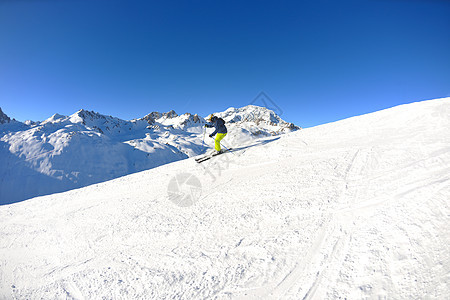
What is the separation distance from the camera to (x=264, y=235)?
145 inches

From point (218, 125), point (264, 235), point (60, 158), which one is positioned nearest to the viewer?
point (264, 235)

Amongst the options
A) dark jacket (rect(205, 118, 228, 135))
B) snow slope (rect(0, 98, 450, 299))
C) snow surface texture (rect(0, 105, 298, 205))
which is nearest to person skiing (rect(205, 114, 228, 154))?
dark jacket (rect(205, 118, 228, 135))

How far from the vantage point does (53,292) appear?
3287 millimetres

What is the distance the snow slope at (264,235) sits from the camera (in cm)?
268

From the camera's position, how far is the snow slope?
2680mm

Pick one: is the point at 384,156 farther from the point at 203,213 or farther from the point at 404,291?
the point at 203,213

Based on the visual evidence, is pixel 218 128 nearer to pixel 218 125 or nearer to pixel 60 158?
pixel 218 125

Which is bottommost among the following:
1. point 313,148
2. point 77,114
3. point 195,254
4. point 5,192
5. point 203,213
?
point 5,192

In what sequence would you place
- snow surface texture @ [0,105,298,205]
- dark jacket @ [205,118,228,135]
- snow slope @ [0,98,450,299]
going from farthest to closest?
snow surface texture @ [0,105,298,205] → dark jacket @ [205,118,228,135] → snow slope @ [0,98,450,299]

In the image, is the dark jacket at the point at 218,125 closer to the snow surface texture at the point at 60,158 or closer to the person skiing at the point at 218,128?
the person skiing at the point at 218,128

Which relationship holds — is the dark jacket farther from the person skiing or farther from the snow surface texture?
the snow surface texture

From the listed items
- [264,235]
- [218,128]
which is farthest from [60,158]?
[264,235]

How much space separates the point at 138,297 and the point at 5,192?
398 ft

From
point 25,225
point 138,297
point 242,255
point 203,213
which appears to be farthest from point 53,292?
point 25,225
